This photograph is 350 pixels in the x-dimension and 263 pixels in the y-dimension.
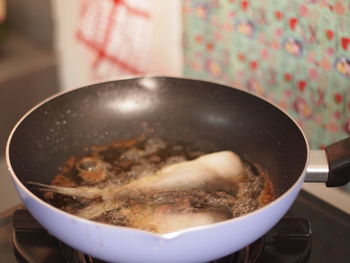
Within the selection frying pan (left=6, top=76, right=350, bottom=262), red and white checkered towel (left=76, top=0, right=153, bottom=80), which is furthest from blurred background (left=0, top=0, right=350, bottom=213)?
frying pan (left=6, top=76, right=350, bottom=262)

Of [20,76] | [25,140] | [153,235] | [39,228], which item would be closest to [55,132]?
[25,140]

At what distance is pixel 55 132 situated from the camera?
88cm

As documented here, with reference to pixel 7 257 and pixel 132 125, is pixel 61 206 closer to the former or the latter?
pixel 7 257

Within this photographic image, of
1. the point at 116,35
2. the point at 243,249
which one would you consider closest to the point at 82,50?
the point at 116,35

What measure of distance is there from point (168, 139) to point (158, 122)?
38mm

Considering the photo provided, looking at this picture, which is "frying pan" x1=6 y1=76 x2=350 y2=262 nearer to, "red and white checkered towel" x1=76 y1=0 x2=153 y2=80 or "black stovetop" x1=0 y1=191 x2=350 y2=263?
"black stovetop" x1=0 y1=191 x2=350 y2=263

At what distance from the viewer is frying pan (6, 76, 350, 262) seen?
0.57m

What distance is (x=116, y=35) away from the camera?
3.90ft

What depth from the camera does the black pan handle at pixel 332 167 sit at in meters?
0.69

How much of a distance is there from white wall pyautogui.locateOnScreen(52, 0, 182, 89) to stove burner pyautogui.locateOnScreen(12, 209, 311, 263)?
0.53 meters

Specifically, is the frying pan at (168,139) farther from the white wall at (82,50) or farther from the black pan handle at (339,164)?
the white wall at (82,50)

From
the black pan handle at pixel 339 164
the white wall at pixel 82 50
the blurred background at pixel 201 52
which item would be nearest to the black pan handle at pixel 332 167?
the black pan handle at pixel 339 164

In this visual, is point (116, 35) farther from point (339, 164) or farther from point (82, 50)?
point (339, 164)

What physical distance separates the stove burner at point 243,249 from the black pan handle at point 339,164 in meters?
0.09
